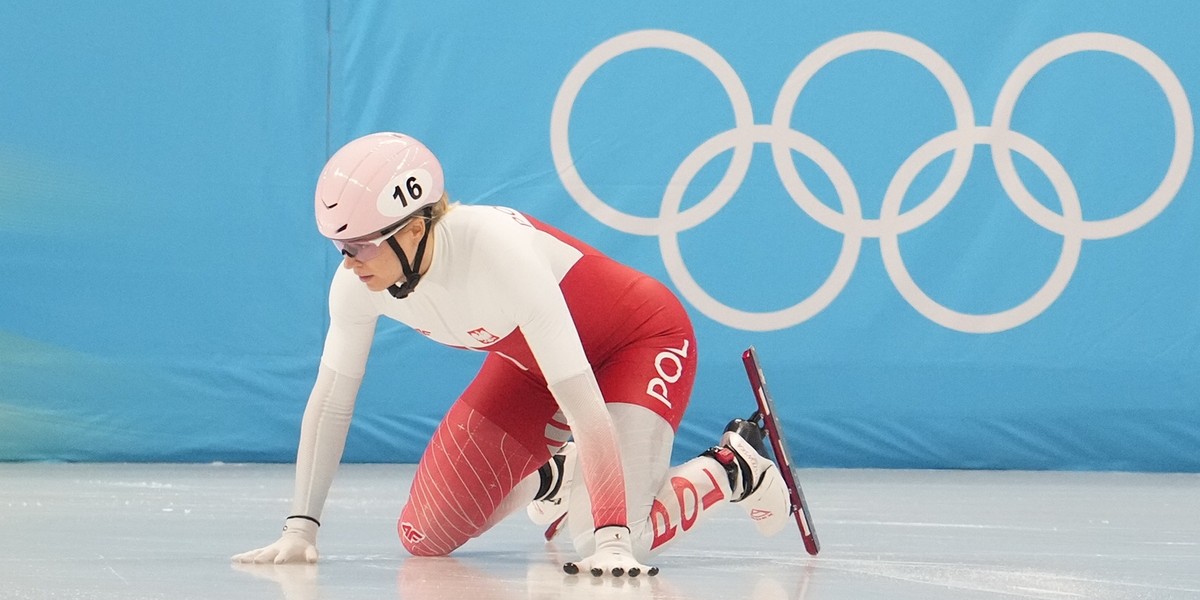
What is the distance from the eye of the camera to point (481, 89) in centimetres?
725

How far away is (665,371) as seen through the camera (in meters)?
3.91

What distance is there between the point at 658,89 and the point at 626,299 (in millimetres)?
3423

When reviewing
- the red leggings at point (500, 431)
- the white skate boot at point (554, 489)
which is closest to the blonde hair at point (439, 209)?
the red leggings at point (500, 431)

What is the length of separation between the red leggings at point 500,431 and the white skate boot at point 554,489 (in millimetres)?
90

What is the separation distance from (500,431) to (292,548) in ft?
2.51

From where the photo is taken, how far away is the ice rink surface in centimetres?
317

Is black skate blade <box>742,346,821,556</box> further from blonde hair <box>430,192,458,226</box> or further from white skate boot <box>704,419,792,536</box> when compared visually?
blonde hair <box>430,192,458,226</box>

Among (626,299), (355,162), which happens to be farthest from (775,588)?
(355,162)

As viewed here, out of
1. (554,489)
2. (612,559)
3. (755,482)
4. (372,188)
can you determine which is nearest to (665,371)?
(755,482)

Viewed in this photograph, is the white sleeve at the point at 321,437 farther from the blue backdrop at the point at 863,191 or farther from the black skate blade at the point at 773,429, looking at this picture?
the blue backdrop at the point at 863,191

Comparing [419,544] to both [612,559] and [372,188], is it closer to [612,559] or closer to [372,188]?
[612,559]

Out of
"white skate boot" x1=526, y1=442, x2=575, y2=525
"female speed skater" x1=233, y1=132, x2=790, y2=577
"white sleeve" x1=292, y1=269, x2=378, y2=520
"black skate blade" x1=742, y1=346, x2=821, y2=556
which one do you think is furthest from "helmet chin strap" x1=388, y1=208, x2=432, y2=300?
"black skate blade" x1=742, y1=346, x2=821, y2=556

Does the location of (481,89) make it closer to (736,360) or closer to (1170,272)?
(736,360)

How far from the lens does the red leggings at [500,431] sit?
3.89 m
